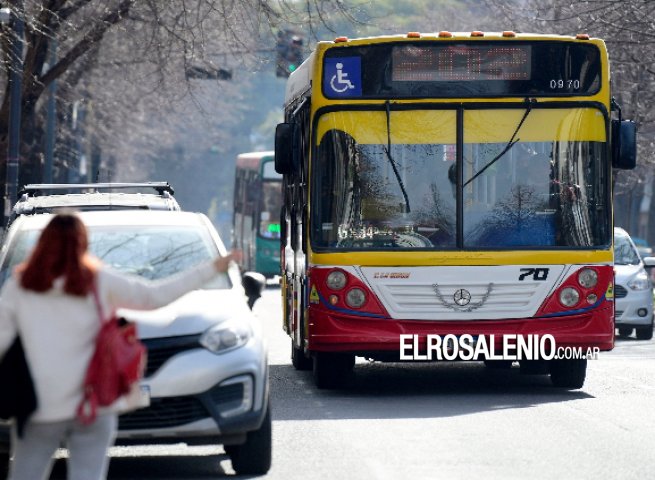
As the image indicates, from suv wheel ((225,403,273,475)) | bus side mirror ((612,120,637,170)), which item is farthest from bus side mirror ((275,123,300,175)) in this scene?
suv wheel ((225,403,273,475))

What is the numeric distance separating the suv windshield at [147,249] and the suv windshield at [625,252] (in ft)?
49.7

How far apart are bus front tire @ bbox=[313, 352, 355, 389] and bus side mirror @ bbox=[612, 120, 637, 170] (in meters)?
2.79

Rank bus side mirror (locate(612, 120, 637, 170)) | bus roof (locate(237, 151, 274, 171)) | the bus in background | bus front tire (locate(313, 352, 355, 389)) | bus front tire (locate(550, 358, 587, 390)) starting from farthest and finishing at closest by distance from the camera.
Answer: bus roof (locate(237, 151, 274, 171))
the bus in background
bus front tire (locate(550, 358, 587, 390))
bus front tire (locate(313, 352, 355, 389))
bus side mirror (locate(612, 120, 637, 170))

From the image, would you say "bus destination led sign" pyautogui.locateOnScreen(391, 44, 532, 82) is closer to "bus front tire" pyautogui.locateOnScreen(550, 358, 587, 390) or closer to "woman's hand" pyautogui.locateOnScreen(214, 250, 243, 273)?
"bus front tire" pyautogui.locateOnScreen(550, 358, 587, 390)

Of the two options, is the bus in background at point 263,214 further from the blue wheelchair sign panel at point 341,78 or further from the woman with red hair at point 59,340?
the woman with red hair at point 59,340

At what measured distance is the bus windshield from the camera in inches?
567

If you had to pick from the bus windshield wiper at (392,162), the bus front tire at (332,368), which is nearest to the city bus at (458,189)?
the bus windshield wiper at (392,162)

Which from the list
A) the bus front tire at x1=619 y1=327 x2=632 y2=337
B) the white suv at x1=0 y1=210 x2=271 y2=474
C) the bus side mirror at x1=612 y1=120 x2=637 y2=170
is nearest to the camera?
the white suv at x1=0 y1=210 x2=271 y2=474

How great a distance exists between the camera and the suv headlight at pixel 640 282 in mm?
24281

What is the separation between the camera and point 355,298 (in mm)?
14312

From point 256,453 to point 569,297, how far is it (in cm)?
527

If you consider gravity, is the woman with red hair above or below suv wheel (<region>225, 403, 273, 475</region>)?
above

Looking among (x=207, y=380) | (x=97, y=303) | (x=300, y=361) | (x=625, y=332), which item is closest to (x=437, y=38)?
(x=300, y=361)

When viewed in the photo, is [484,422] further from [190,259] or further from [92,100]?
[92,100]
